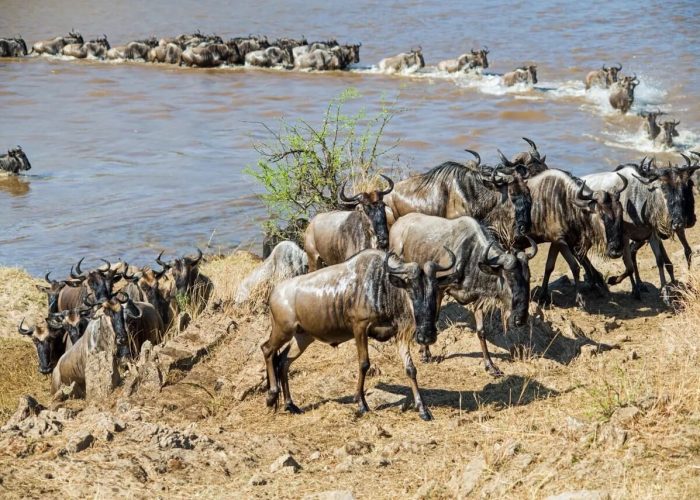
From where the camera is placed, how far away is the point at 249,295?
11422 mm

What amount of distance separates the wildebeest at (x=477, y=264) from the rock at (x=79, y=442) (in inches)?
117

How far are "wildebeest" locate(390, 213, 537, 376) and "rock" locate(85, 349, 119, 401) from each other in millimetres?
2962

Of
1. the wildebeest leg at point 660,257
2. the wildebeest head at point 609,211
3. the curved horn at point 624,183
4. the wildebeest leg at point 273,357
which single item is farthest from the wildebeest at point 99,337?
the wildebeest leg at point 660,257

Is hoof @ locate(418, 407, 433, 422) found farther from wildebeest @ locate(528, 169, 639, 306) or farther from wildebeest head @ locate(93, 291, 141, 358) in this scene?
wildebeest head @ locate(93, 291, 141, 358)

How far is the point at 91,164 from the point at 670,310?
54.9ft

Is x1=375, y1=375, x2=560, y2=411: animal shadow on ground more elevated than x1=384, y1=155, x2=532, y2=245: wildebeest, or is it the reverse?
x1=384, y1=155, x2=532, y2=245: wildebeest

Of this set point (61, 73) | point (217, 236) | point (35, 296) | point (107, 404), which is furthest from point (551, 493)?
point (61, 73)

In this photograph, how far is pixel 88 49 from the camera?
4200 cm

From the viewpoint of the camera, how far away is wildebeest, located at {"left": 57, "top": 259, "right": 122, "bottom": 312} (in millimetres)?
12102

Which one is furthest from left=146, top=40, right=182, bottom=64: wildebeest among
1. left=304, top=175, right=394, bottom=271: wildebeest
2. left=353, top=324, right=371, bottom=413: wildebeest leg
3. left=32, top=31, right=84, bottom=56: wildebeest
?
left=353, top=324, right=371, bottom=413: wildebeest leg

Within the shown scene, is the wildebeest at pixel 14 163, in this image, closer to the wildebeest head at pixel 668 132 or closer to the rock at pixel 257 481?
the wildebeest head at pixel 668 132

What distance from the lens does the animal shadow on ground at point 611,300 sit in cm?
1100

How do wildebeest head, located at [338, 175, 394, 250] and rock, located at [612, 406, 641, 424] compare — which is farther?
wildebeest head, located at [338, 175, 394, 250]

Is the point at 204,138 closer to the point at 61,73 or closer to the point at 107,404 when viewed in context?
the point at 61,73
